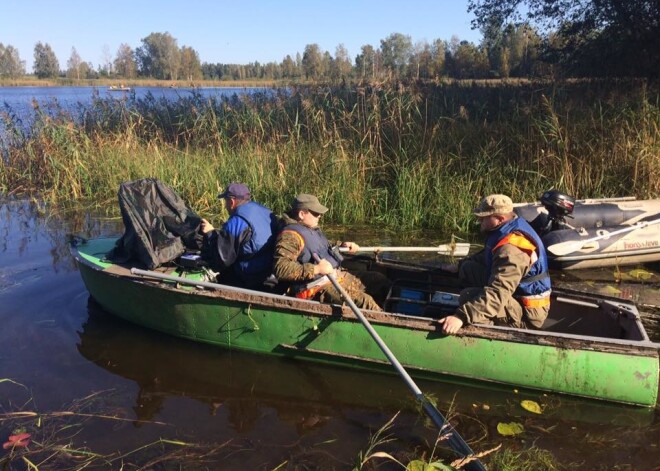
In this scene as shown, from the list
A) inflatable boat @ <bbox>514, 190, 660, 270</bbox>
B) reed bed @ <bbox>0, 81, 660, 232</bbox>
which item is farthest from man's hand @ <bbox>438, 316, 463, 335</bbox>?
reed bed @ <bbox>0, 81, 660, 232</bbox>

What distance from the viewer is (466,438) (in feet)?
12.8

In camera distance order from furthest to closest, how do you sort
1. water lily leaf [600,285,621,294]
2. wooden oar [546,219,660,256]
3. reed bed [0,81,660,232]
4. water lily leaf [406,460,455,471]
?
reed bed [0,81,660,232]
wooden oar [546,219,660,256]
water lily leaf [600,285,621,294]
water lily leaf [406,460,455,471]

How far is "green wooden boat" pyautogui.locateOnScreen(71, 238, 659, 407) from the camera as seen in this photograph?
4023 mm

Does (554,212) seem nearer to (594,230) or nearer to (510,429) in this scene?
(594,230)

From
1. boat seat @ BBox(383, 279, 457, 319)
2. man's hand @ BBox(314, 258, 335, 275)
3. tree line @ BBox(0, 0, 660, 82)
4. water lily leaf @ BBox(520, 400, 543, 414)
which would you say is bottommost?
water lily leaf @ BBox(520, 400, 543, 414)

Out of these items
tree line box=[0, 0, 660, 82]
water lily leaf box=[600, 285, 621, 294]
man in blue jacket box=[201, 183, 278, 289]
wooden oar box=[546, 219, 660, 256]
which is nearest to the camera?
man in blue jacket box=[201, 183, 278, 289]

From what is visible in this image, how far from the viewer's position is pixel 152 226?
5.37 meters

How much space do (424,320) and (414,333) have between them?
0.43 feet

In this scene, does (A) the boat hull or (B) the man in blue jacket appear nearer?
(B) the man in blue jacket

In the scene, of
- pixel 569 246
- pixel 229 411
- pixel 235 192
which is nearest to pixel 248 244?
pixel 235 192

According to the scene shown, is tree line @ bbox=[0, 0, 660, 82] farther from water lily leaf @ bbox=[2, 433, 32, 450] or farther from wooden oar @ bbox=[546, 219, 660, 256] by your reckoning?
water lily leaf @ bbox=[2, 433, 32, 450]

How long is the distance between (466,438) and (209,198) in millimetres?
6388

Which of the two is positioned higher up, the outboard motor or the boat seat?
the outboard motor

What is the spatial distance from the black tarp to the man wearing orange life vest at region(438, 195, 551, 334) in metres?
2.67
